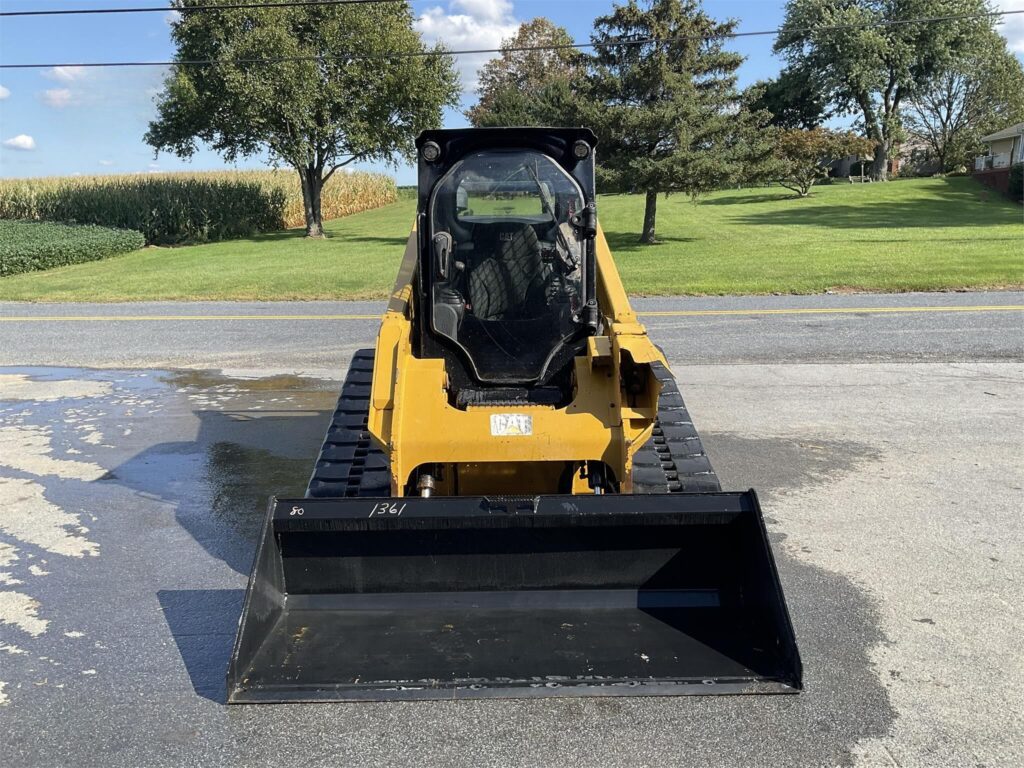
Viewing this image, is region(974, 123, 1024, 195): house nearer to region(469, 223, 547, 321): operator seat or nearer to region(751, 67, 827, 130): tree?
region(751, 67, 827, 130): tree

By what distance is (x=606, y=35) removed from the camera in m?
23.2

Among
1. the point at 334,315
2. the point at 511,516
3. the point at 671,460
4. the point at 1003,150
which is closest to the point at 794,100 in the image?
the point at 1003,150

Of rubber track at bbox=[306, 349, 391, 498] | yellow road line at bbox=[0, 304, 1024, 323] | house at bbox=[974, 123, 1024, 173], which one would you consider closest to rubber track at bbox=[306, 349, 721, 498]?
rubber track at bbox=[306, 349, 391, 498]

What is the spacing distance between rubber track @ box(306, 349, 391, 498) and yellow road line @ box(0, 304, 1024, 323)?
8.69m

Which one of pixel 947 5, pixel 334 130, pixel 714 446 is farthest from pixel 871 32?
pixel 714 446

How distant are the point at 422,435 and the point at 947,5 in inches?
2513

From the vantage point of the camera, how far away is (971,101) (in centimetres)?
6306

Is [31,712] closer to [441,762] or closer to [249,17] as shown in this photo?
[441,762]

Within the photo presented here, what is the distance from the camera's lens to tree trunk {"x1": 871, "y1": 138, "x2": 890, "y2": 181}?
56031 millimetres

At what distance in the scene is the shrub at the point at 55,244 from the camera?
2483cm

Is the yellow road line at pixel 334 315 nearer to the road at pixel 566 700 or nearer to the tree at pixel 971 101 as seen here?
the road at pixel 566 700

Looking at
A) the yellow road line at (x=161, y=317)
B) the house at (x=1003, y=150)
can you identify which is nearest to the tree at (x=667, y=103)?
the yellow road line at (x=161, y=317)

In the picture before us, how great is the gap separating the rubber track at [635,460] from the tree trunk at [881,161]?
186ft

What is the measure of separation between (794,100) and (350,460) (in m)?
62.3
